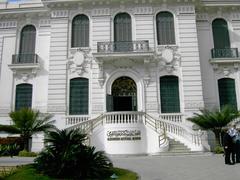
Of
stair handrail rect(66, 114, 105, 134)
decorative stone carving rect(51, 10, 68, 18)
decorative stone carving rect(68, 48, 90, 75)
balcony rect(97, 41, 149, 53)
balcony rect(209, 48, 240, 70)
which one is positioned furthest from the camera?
decorative stone carving rect(51, 10, 68, 18)

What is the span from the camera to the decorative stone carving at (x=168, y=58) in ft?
68.7

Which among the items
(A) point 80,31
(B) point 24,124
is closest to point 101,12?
(A) point 80,31

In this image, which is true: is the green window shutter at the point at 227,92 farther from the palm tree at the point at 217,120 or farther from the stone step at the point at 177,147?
the stone step at the point at 177,147

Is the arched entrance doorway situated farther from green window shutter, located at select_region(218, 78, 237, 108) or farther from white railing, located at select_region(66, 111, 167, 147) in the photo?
green window shutter, located at select_region(218, 78, 237, 108)

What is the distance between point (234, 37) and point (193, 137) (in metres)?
10.5

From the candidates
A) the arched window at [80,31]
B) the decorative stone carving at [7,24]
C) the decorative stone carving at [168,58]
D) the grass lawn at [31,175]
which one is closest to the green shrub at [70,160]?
the grass lawn at [31,175]

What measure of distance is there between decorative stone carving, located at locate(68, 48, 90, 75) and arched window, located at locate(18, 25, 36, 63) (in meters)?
3.54

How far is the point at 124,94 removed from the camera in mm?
21031

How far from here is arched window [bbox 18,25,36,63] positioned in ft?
73.3

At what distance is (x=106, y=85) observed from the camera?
813 inches

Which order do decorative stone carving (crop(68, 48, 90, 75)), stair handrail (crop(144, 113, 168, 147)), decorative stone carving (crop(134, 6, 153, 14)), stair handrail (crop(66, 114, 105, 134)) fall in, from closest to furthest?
stair handrail (crop(144, 113, 168, 147))
stair handrail (crop(66, 114, 105, 134))
decorative stone carving (crop(68, 48, 90, 75))
decorative stone carving (crop(134, 6, 153, 14))

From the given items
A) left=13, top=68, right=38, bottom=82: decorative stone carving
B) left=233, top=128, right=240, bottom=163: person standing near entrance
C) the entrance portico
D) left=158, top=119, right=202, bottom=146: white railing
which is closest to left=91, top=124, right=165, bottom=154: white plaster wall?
left=158, top=119, right=202, bottom=146: white railing

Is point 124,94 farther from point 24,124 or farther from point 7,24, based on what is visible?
point 7,24

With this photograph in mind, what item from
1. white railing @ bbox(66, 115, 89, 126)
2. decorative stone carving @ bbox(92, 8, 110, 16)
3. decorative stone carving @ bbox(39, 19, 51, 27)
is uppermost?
decorative stone carving @ bbox(92, 8, 110, 16)
